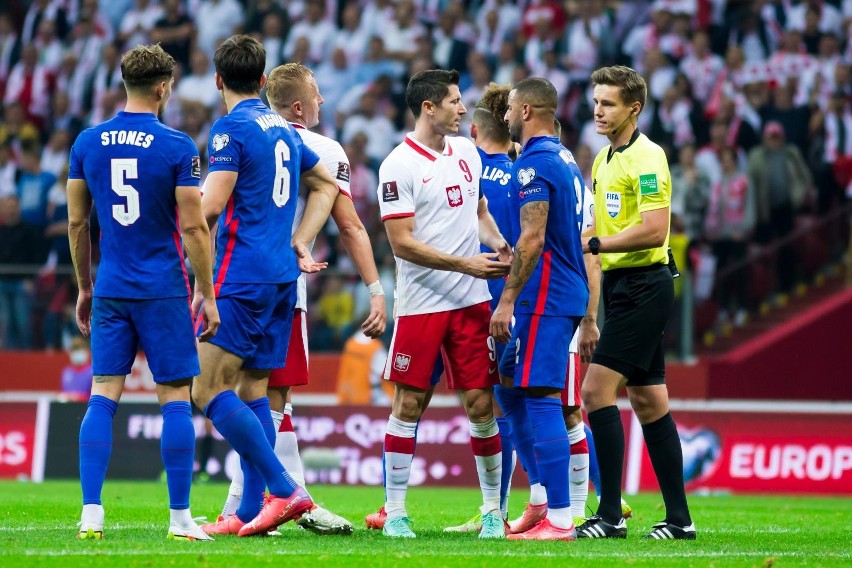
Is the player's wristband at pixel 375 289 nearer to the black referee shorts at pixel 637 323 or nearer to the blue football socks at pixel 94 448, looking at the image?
the black referee shorts at pixel 637 323

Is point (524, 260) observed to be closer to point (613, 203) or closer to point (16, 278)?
point (613, 203)

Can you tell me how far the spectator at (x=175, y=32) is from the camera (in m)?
22.0

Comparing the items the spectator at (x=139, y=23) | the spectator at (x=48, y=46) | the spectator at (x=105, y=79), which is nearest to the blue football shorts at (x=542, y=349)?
the spectator at (x=105, y=79)

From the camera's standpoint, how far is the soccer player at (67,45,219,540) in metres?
7.46

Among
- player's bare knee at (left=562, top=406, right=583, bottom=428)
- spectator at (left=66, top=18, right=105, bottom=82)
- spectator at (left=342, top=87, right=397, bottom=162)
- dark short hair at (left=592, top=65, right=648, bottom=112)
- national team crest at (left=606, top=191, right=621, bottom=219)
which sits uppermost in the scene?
spectator at (left=66, top=18, right=105, bottom=82)

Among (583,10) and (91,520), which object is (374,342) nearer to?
(583,10)

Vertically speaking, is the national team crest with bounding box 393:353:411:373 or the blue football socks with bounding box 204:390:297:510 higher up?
the national team crest with bounding box 393:353:411:373

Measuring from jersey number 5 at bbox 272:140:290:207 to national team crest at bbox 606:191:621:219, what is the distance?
198 cm

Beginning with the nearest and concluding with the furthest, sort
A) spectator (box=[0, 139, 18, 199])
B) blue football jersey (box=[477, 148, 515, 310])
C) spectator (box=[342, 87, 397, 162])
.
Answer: blue football jersey (box=[477, 148, 515, 310]) → spectator (box=[342, 87, 397, 162]) → spectator (box=[0, 139, 18, 199])

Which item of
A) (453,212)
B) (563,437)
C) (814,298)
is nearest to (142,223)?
(453,212)

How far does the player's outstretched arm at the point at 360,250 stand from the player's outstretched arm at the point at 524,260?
0.74 m

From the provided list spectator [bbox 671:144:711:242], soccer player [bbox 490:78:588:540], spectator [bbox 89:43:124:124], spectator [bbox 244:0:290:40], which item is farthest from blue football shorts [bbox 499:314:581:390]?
spectator [bbox 89:43:124:124]

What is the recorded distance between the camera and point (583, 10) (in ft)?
67.3

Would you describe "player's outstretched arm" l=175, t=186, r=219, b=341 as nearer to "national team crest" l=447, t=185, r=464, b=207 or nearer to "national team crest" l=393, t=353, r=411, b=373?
"national team crest" l=393, t=353, r=411, b=373
